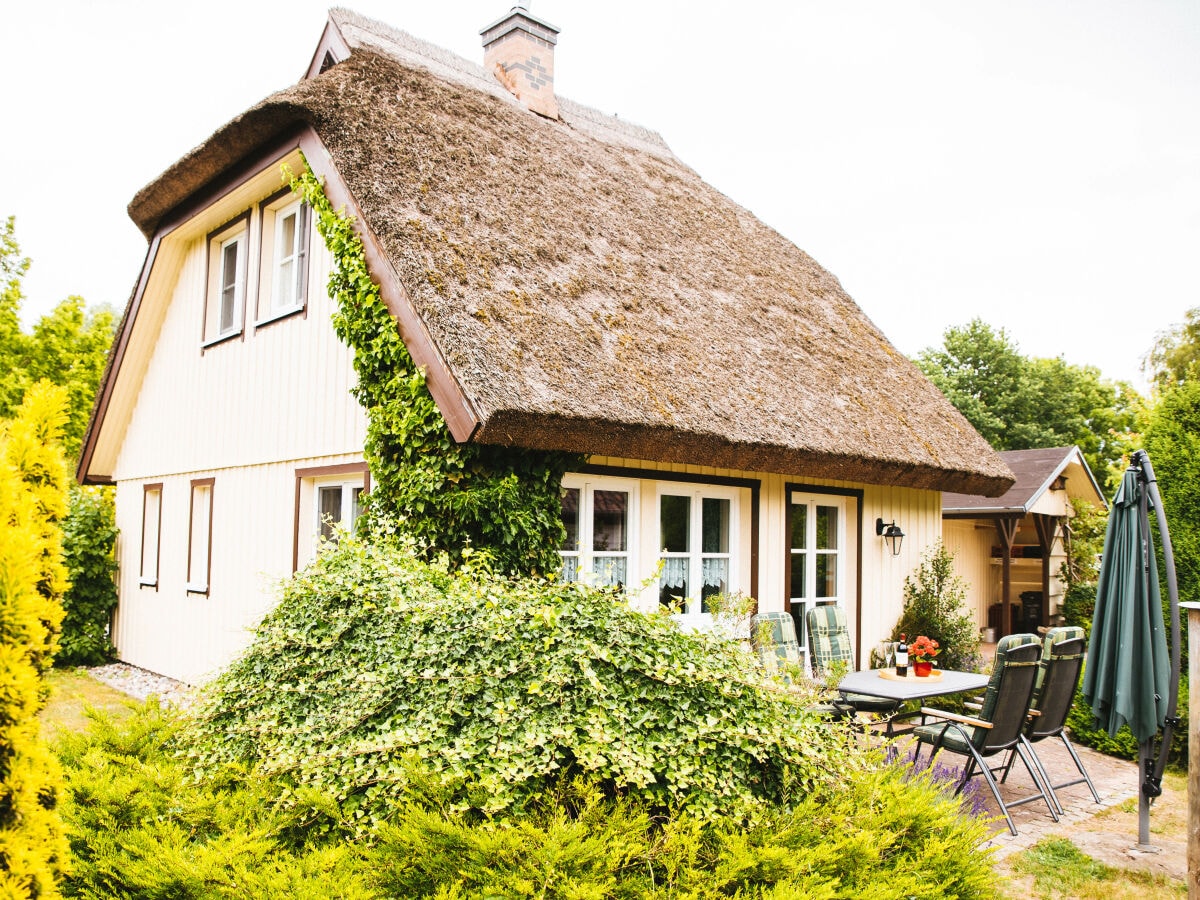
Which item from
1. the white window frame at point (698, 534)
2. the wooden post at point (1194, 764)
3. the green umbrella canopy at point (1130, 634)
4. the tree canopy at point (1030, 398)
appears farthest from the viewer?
the tree canopy at point (1030, 398)

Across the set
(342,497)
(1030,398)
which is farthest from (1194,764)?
(1030,398)

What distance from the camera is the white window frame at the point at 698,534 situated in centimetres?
788

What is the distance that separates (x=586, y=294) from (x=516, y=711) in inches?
184

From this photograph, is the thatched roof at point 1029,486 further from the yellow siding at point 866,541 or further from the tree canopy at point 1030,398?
the tree canopy at point 1030,398

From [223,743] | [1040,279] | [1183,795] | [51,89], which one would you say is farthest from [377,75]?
[1040,279]

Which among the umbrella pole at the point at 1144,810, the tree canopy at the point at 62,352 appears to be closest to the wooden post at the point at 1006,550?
the umbrella pole at the point at 1144,810

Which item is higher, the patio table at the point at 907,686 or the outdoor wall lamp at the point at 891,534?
the outdoor wall lamp at the point at 891,534

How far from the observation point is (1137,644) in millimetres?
5309

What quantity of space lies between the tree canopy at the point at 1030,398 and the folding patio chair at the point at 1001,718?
29521mm

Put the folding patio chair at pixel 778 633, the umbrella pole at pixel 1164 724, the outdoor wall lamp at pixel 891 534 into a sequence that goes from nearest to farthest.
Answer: the umbrella pole at pixel 1164 724 → the folding patio chair at pixel 778 633 → the outdoor wall lamp at pixel 891 534

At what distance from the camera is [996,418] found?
33.7 metres

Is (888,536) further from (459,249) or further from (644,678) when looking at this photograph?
(644,678)

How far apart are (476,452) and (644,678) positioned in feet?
9.11

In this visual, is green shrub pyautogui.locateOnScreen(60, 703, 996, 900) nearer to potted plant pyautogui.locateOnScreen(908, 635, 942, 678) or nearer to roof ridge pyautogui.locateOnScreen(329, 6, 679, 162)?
potted plant pyautogui.locateOnScreen(908, 635, 942, 678)
